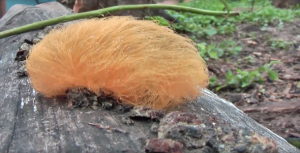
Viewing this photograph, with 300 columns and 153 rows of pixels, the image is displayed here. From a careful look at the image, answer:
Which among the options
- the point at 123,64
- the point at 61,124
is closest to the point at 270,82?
the point at 123,64

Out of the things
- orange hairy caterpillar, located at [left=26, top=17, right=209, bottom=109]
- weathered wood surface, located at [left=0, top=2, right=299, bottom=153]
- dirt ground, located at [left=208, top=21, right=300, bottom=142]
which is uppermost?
orange hairy caterpillar, located at [left=26, top=17, right=209, bottom=109]

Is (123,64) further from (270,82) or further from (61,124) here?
(270,82)

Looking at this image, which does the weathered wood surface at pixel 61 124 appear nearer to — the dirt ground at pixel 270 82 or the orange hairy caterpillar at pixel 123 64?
the orange hairy caterpillar at pixel 123 64

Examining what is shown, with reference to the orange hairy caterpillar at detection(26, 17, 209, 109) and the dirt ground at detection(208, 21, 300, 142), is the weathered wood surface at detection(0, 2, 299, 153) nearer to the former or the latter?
the orange hairy caterpillar at detection(26, 17, 209, 109)

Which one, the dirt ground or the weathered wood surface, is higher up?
the weathered wood surface

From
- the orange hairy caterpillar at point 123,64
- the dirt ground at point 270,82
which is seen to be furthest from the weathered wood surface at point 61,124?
the dirt ground at point 270,82

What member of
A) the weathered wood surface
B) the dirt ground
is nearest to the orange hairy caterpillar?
the weathered wood surface
